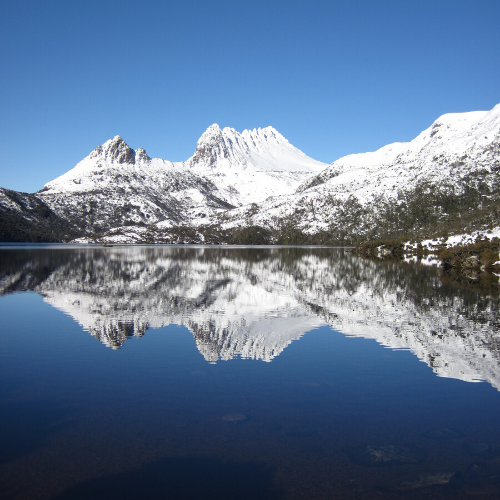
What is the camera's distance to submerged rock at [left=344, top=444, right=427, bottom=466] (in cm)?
1234

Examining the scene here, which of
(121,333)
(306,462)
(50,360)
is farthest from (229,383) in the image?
(121,333)

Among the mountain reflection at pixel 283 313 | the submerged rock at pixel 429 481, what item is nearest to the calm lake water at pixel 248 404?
the submerged rock at pixel 429 481

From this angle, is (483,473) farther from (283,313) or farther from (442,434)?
(283,313)

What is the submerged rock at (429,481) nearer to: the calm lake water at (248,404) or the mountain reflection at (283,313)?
the calm lake water at (248,404)

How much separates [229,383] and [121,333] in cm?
1148

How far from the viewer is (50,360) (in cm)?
2195

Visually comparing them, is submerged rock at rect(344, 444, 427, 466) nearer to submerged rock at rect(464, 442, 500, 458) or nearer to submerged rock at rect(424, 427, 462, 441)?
submerged rock at rect(424, 427, 462, 441)

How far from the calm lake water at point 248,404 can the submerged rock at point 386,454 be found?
0.05m

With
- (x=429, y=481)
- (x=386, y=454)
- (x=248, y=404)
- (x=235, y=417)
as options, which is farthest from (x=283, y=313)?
(x=429, y=481)

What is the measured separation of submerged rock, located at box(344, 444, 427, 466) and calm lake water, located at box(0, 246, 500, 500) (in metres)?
0.05

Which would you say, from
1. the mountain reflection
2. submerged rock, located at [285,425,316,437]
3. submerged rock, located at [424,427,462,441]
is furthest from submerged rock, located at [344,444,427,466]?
the mountain reflection

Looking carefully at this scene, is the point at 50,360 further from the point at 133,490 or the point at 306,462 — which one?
the point at 306,462

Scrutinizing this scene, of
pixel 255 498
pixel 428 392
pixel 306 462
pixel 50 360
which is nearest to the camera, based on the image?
pixel 255 498

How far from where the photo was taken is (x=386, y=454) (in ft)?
41.9
